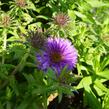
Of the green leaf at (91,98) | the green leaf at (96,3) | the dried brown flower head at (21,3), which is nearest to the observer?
the dried brown flower head at (21,3)

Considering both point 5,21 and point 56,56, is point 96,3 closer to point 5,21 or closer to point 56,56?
point 5,21

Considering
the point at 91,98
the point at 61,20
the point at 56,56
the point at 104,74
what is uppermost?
the point at 61,20

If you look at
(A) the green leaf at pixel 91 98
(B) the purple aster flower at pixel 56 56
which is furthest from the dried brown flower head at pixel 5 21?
(A) the green leaf at pixel 91 98

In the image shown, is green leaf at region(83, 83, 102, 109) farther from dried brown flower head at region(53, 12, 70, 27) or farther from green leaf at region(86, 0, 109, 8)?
green leaf at region(86, 0, 109, 8)

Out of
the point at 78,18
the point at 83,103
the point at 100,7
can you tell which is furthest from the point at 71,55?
the point at 100,7

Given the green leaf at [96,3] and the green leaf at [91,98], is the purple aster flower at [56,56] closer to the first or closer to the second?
the green leaf at [91,98]

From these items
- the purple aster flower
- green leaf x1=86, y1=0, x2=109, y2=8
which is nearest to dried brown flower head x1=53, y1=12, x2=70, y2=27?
the purple aster flower

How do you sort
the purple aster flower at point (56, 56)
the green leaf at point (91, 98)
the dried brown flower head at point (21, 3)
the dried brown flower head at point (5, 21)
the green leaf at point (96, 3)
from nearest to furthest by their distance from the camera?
the purple aster flower at point (56, 56) < the dried brown flower head at point (5, 21) < the dried brown flower head at point (21, 3) < the green leaf at point (91, 98) < the green leaf at point (96, 3)

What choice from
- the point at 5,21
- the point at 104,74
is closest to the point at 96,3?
the point at 104,74
